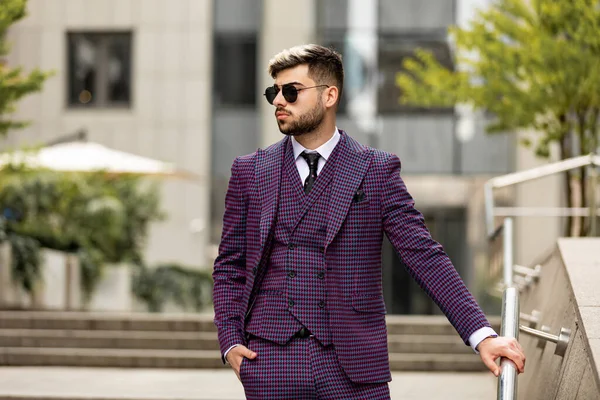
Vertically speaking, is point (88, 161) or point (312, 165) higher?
point (312, 165)

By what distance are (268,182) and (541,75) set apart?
1022 centimetres

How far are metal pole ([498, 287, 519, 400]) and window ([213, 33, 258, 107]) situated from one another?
2272 centimetres

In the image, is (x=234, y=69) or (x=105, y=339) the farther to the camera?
(x=234, y=69)

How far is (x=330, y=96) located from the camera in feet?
13.5

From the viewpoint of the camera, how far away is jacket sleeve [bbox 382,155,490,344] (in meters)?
3.95

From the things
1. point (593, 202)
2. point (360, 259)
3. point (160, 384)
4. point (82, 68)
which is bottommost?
point (160, 384)

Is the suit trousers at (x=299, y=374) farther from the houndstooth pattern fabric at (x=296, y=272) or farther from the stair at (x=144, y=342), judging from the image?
the stair at (x=144, y=342)

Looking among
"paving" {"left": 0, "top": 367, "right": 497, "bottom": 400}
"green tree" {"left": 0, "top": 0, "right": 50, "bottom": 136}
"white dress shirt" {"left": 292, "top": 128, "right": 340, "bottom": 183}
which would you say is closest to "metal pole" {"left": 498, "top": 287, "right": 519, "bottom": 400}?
"white dress shirt" {"left": 292, "top": 128, "right": 340, "bottom": 183}

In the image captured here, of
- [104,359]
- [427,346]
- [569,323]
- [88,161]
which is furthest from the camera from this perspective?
[88,161]

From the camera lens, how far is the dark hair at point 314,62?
13.4 ft

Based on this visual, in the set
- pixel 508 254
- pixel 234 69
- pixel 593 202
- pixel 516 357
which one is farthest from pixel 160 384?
pixel 234 69

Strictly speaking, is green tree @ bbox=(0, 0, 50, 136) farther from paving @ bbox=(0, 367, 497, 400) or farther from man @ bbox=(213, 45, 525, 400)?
man @ bbox=(213, 45, 525, 400)

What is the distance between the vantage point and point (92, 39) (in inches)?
1077

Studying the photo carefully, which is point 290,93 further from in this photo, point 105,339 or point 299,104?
point 105,339
